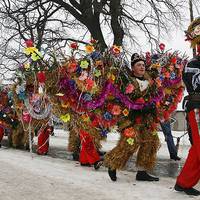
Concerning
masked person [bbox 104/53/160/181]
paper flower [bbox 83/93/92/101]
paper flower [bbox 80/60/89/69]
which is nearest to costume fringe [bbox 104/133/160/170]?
masked person [bbox 104/53/160/181]

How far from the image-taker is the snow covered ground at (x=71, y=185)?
617cm

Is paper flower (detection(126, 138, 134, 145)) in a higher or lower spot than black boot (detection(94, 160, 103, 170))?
higher

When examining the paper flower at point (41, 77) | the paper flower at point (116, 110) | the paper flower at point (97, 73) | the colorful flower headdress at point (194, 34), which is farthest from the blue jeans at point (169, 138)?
the colorful flower headdress at point (194, 34)

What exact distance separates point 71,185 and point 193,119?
1896 mm

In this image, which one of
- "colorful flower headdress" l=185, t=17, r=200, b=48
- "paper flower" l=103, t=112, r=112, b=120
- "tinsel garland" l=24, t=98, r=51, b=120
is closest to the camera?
"colorful flower headdress" l=185, t=17, r=200, b=48

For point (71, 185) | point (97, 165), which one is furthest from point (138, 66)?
point (97, 165)

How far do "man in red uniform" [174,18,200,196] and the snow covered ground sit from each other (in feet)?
0.53

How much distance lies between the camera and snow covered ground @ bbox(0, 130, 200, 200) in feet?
20.2

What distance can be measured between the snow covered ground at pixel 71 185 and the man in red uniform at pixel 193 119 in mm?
161

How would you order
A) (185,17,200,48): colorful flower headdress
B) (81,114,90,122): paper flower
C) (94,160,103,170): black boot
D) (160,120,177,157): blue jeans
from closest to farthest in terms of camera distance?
1. (185,17,200,48): colorful flower headdress
2. (81,114,90,122): paper flower
3. (94,160,103,170): black boot
4. (160,120,177,157): blue jeans

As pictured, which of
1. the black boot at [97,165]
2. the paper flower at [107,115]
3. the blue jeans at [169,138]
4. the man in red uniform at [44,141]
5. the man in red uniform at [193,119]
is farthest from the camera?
the man in red uniform at [44,141]

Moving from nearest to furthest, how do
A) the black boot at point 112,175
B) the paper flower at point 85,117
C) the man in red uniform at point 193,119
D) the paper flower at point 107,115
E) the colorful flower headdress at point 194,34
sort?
the man in red uniform at point 193,119 < the colorful flower headdress at point 194,34 < the black boot at point 112,175 < the paper flower at point 107,115 < the paper flower at point 85,117

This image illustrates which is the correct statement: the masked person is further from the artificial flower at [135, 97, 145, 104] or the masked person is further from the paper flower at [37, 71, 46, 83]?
the paper flower at [37, 71, 46, 83]

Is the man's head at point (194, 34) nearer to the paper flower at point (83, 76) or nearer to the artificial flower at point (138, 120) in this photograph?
the artificial flower at point (138, 120)
